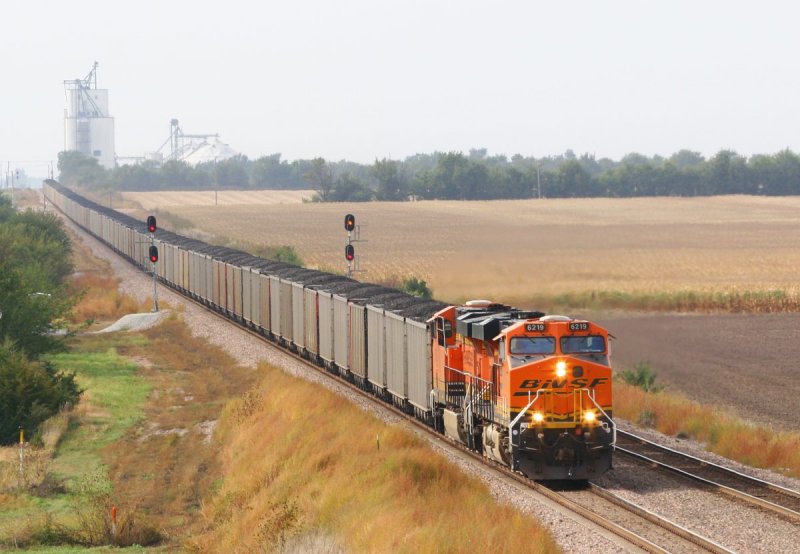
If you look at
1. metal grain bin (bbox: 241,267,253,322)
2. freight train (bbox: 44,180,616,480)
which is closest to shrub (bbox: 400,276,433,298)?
metal grain bin (bbox: 241,267,253,322)

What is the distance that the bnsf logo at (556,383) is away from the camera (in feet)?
71.3

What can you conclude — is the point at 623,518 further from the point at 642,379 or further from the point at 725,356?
the point at 725,356

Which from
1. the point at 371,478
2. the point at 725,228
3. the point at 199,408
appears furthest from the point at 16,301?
the point at 725,228

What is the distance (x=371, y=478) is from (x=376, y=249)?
256 feet

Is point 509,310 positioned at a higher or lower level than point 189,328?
higher

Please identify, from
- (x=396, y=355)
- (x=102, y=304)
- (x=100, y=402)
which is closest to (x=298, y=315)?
(x=100, y=402)

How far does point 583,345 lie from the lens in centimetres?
2220

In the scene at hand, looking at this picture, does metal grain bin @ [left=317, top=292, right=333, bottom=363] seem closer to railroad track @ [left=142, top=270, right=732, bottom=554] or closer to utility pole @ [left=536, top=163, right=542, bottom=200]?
railroad track @ [left=142, top=270, right=732, bottom=554]

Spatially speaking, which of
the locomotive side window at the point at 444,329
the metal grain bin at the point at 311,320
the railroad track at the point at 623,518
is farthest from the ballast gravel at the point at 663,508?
the metal grain bin at the point at 311,320

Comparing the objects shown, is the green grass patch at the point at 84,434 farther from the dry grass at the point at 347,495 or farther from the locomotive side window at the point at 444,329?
the locomotive side window at the point at 444,329

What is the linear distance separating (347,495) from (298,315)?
21.6 metres

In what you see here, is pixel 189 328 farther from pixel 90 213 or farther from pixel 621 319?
pixel 90 213

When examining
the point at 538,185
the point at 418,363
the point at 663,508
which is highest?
the point at 538,185

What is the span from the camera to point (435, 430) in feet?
91.2
